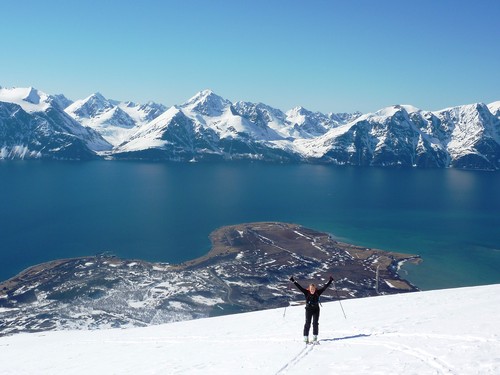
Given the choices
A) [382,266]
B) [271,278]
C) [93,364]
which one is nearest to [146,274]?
[271,278]

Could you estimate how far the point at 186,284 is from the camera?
8838 centimetres

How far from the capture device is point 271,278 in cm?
9556

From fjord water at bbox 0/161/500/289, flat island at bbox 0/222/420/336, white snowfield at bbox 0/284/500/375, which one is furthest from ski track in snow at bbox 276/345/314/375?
fjord water at bbox 0/161/500/289

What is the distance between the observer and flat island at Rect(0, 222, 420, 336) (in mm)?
73625

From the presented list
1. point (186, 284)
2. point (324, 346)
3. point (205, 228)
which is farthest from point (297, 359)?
point (205, 228)

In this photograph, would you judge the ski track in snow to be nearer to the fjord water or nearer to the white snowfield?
the white snowfield

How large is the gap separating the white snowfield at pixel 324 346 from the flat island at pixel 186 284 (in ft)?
134

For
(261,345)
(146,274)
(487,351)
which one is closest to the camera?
(487,351)

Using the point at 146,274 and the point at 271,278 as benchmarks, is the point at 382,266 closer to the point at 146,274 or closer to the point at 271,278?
the point at 271,278

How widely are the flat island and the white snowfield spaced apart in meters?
40.8

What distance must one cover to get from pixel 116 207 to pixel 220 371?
547 ft

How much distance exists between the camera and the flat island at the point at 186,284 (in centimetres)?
7362

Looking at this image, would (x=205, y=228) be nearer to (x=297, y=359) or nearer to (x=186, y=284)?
(x=186, y=284)

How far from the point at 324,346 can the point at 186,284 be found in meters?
71.2
